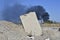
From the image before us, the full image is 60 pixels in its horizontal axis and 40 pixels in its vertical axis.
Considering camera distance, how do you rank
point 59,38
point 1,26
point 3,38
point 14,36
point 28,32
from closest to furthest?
point 3,38
point 14,36
point 1,26
point 28,32
point 59,38

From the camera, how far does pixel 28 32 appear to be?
12055mm

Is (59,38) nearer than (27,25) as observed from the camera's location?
No

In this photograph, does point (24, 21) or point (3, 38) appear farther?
point (24, 21)

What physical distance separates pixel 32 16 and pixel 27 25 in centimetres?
82

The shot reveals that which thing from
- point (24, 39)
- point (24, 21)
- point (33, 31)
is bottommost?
point (24, 39)

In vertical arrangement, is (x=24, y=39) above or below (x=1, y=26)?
Result: below

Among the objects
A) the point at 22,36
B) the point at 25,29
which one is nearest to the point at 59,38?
the point at 25,29

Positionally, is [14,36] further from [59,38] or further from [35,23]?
[59,38]

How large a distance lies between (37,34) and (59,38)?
2.05m

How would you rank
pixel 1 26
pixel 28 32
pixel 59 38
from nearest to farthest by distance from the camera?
pixel 1 26
pixel 28 32
pixel 59 38

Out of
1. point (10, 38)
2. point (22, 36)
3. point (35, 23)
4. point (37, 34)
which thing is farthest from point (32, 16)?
point (10, 38)

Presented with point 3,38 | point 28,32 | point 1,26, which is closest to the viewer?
point 3,38

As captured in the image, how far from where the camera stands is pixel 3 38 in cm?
912

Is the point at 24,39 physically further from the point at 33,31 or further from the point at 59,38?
the point at 59,38
